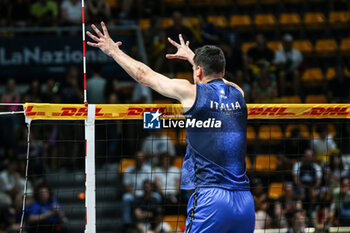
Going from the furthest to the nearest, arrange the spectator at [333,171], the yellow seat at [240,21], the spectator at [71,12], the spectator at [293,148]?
the yellow seat at [240,21]
the spectator at [71,12]
the spectator at [293,148]
the spectator at [333,171]

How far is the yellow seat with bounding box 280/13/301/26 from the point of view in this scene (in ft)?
55.1

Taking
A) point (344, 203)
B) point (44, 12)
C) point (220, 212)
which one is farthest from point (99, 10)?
point (220, 212)

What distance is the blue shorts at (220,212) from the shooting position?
4.71 meters

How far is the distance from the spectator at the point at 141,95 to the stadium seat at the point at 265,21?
470 centimetres

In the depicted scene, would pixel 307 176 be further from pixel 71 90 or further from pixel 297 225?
pixel 71 90

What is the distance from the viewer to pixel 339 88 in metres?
14.6

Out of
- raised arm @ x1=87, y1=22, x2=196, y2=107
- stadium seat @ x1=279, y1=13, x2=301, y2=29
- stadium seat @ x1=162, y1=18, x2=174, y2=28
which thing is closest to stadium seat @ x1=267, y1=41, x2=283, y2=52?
stadium seat @ x1=279, y1=13, x2=301, y2=29

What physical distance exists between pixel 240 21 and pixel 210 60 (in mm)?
11984

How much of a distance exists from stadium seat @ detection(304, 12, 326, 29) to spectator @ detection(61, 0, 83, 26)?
6381 mm

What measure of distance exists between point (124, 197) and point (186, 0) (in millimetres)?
7291

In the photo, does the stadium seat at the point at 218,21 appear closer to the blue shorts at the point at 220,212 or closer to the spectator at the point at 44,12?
the spectator at the point at 44,12

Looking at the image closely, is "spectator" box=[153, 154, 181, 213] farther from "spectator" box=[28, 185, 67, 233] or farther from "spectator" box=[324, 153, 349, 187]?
"spectator" box=[324, 153, 349, 187]

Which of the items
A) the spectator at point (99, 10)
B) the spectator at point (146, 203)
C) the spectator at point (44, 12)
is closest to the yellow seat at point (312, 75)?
the spectator at point (99, 10)

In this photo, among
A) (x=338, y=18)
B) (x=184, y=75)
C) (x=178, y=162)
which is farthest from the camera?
(x=338, y=18)
